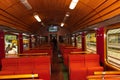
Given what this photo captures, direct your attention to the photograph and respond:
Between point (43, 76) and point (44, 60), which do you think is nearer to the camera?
point (43, 76)

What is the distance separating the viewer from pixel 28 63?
888 cm

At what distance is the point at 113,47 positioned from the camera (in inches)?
321

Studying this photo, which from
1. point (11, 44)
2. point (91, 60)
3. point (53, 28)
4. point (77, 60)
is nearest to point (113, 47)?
point (91, 60)

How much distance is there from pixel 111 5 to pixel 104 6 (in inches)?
25.8

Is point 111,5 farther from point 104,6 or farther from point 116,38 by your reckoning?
point 116,38

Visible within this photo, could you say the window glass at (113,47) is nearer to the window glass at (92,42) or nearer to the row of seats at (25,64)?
the row of seats at (25,64)

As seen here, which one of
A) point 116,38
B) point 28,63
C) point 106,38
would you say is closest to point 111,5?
point 116,38

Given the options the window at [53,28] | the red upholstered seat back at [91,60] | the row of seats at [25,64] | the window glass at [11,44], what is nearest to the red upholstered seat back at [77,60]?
the red upholstered seat back at [91,60]

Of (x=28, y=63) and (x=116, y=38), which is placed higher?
(x=116, y=38)

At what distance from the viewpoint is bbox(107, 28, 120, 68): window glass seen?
7683 millimetres

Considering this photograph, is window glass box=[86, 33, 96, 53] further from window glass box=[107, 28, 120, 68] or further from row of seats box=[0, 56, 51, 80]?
row of seats box=[0, 56, 51, 80]

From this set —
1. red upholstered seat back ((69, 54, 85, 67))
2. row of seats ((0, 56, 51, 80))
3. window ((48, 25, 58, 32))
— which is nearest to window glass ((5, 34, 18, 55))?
row of seats ((0, 56, 51, 80))

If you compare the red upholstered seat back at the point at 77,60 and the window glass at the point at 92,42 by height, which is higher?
the window glass at the point at 92,42

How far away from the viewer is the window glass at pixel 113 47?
7683 millimetres
